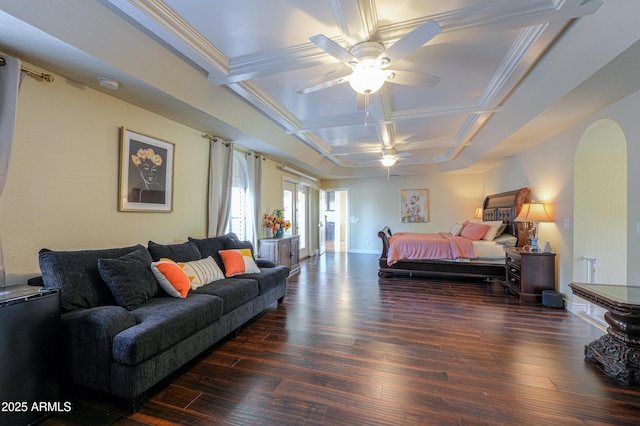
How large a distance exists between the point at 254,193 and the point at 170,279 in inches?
102

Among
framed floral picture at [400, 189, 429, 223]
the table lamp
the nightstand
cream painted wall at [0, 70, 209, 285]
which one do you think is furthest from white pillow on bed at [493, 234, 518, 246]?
cream painted wall at [0, 70, 209, 285]

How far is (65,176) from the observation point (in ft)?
7.33

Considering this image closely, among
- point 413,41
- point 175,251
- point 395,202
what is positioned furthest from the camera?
point 395,202

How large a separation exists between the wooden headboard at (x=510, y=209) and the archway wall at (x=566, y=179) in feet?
0.62

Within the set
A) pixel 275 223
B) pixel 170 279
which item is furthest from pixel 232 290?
pixel 275 223

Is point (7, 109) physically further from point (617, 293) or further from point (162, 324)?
point (617, 293)

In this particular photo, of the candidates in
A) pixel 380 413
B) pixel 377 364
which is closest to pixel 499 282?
pixel 377 364

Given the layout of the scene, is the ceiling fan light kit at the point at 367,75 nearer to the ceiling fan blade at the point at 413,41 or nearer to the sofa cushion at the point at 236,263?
the ceiling fan blade at the point at 413,41

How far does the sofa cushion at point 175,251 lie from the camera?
270cm

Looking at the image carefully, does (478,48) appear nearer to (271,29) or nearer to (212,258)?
(271,29)

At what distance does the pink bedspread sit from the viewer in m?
4.92

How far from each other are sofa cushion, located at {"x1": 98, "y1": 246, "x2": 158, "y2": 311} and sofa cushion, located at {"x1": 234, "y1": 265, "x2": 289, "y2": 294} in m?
1.02

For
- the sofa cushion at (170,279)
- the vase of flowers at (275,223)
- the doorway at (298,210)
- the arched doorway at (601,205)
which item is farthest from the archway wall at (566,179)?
the doorway at (298,210)

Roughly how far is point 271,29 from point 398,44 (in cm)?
103
